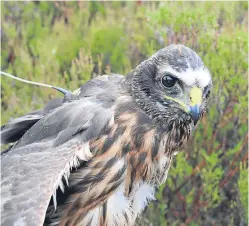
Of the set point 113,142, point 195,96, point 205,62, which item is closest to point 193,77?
point 195,96

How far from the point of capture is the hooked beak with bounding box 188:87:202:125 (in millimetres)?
2428

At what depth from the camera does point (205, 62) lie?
398 cm

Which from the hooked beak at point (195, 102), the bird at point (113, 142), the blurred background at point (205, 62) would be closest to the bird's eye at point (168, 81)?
the bird at point (113, 142)

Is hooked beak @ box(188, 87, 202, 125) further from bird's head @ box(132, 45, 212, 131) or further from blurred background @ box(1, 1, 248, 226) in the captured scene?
blurred background @ box(1, 1, 248, 226)

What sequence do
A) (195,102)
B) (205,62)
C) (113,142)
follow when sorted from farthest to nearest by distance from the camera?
(205,62)
(113,142)
(195,102)

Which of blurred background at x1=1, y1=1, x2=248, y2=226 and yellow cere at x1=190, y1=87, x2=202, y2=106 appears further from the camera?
blurred background at x1=1, y1=1, x2=248, y2=226

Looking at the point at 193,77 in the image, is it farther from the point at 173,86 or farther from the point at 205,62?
the point at 205,62

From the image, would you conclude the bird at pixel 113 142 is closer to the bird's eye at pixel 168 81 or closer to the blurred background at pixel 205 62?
the bird's eye at pixel 168 81

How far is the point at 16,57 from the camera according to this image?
497cm

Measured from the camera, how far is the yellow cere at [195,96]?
243 centimetres

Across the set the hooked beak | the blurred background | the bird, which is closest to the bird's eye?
the bird

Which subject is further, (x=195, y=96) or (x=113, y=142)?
(x=113, y=142)

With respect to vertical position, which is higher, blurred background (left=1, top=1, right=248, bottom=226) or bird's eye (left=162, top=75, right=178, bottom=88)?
bird's eye (left=162, top=75, right=178, bottom=88)

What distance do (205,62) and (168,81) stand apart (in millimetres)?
1537
